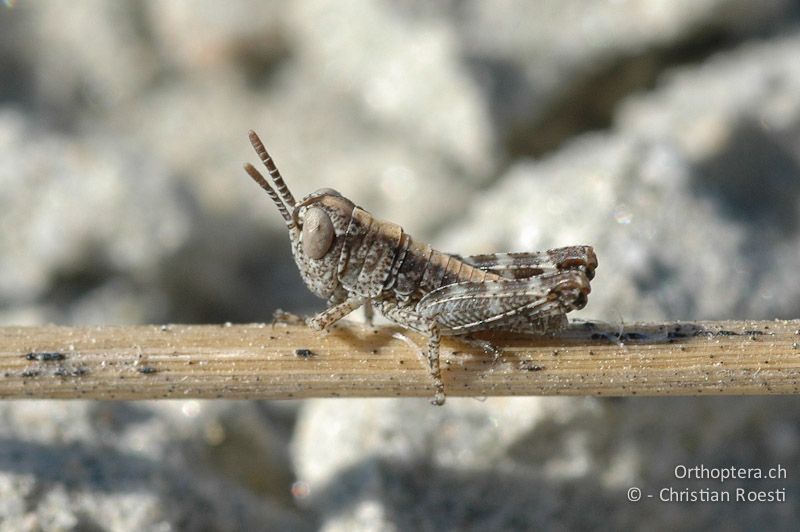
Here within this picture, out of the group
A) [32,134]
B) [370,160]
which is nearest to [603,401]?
[370,160]

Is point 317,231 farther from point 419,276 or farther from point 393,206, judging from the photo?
point 393,206

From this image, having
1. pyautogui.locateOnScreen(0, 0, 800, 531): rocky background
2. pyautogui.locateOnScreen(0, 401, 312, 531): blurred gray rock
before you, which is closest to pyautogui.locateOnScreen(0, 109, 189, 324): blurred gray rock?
pyautogui.locateOnScreen(0, 0, 800, 531): rocky background

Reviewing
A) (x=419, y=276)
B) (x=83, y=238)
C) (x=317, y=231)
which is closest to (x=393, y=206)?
(x=83, y=238)

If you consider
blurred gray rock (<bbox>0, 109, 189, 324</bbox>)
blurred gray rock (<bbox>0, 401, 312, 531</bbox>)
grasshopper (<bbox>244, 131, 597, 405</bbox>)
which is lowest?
blurred gray rock (<bbox>0, 401, 312, 531</bbox>)

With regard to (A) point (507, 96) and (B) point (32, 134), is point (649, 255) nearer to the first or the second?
(A) point (507, 96)

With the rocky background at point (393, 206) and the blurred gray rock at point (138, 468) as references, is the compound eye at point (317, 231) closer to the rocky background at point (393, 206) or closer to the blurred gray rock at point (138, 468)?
the rocky background at point (393, 206)

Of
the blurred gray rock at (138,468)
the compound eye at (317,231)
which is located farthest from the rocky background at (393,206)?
the compound eye at (317,231)

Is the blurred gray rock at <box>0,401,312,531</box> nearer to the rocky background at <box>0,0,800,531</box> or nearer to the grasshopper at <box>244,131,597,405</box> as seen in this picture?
the rocky background at <box>0,0,800,531</box>
